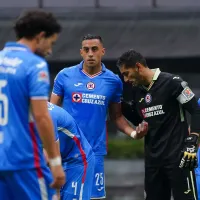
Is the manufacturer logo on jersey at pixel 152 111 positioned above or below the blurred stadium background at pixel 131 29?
below

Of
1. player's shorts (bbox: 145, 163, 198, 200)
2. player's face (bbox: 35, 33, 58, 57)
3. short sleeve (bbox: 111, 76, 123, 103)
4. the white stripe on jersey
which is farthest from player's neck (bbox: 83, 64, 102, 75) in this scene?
player's face (bbox: 35, 33, 58, 57)

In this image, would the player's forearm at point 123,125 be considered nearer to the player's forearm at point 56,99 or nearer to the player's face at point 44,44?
the player's forearm at point 56,99

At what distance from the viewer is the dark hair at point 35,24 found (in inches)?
240

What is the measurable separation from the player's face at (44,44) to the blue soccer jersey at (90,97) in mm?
3179

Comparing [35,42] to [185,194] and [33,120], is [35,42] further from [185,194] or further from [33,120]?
[185,194]

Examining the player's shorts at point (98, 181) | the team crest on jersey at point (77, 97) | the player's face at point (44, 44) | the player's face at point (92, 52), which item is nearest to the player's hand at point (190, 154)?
the player's shorts at point (98, 181)

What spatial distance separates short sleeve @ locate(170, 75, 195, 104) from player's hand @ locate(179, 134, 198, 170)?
35 centimetres

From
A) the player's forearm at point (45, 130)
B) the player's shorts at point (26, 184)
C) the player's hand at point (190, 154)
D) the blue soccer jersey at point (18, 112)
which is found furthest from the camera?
the player's hand at point (190, 154)

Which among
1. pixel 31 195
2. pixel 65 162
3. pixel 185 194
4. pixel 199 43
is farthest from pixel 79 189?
pixel 199 43

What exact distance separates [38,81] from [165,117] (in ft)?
9.52

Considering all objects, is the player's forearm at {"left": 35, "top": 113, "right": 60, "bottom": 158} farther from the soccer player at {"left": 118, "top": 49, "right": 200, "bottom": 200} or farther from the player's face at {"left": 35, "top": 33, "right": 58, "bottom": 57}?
the soccer player at {"left": 118, "top": 49, "right": 200, "bottom": 200}

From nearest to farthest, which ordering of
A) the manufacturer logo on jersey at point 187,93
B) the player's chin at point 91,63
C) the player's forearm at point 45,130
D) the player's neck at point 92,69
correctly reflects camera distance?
1. the player's forearm at point 45,130
2. the manufacturer logo on jersey at point 187,93
3. the player's chin at point 91,63
4. the player's neck at point 92,69

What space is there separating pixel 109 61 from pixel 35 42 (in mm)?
9608

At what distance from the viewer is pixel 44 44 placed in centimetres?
618
